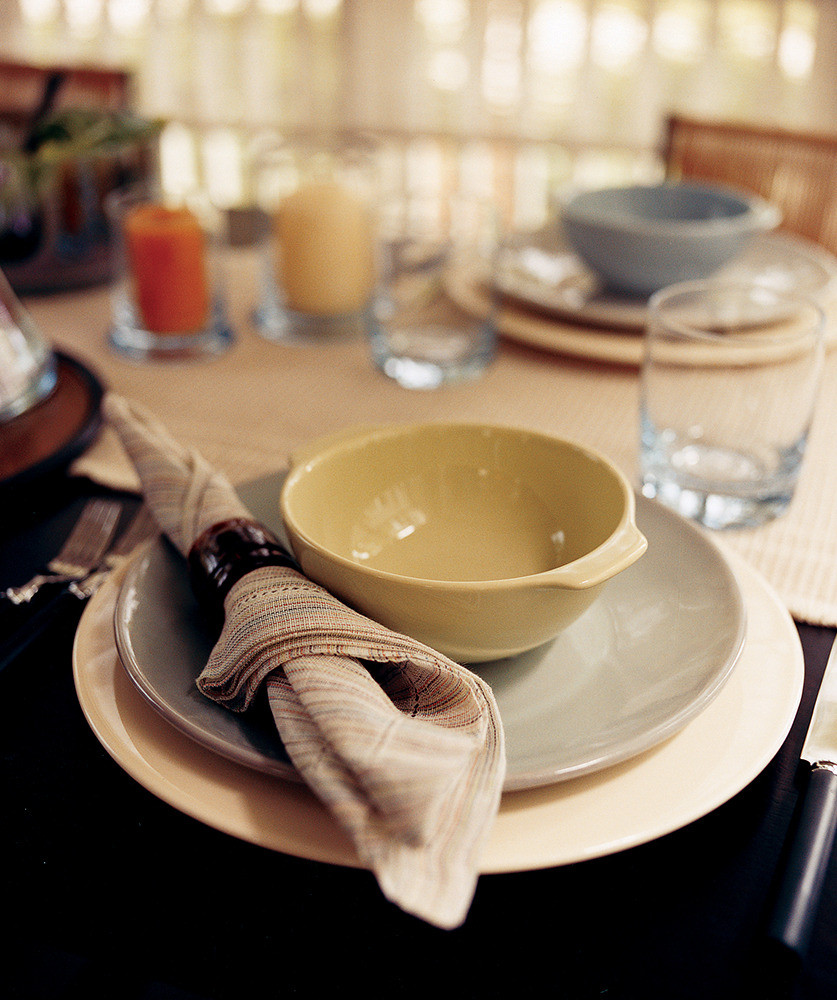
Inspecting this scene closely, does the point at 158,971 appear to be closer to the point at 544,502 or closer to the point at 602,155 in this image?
the point at 544,502

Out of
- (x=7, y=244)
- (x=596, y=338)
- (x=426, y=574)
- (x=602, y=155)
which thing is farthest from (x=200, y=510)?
(x=602, y=155)

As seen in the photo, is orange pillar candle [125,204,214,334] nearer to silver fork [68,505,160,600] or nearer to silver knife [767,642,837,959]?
silver fork [68,505,160,600]

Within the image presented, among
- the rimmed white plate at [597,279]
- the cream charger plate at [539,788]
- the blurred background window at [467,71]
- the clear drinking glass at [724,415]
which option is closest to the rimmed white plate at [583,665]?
the cream charger plate at [539,788]

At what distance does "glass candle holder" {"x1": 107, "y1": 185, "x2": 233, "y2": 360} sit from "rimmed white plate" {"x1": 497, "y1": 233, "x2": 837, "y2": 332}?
271mm

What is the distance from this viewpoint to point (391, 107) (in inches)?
105

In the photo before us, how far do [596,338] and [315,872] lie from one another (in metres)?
0.60

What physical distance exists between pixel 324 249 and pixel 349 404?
21cm

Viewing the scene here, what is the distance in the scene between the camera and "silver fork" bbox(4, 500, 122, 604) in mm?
511

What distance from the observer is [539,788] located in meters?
0.35

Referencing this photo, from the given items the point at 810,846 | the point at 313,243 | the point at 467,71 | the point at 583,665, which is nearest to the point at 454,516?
the point at 583,665

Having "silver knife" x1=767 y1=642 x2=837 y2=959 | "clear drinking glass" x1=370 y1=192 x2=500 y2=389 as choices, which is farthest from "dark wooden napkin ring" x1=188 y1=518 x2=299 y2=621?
"clear drinking glass" x1=370 y1=192 x2=500 y2=389

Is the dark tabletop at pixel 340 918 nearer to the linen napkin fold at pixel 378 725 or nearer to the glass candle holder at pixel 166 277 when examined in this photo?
the linen napkin fold at pixel 378 725

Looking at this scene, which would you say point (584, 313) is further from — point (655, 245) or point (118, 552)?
point (118, 552)

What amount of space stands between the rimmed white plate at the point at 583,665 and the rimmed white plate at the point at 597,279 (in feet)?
1.38
